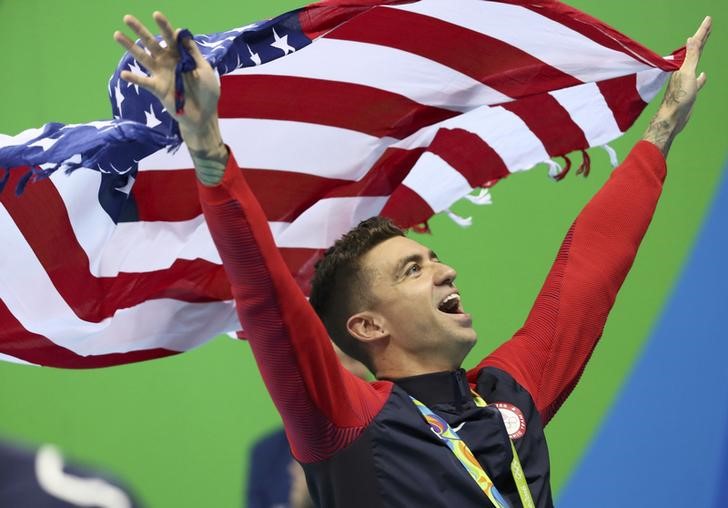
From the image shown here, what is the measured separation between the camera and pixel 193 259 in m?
1.99

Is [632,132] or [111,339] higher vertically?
[632,132]

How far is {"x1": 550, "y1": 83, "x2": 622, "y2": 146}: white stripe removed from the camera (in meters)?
2.14

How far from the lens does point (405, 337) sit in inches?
66.4

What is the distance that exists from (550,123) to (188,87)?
1125 mm

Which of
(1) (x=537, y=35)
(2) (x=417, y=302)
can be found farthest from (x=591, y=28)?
(2) (x=417, y=302)

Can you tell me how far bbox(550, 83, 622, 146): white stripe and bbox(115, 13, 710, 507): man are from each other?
0.13m

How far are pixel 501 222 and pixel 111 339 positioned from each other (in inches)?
55.7

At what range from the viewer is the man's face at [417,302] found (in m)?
1.67

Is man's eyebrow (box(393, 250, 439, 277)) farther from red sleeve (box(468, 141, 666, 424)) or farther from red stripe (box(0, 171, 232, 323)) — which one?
red stripe (box(0, 171, 232, 323))

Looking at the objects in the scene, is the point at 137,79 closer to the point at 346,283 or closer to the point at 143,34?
the point at 143,34

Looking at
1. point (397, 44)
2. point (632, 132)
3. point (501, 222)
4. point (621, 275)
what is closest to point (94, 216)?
point (397, 44)

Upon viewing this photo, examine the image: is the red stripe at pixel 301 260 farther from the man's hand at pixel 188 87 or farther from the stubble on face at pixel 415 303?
the man's hand at pixel 188 87

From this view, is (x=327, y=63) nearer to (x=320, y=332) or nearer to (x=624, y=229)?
(x=624, y=229)

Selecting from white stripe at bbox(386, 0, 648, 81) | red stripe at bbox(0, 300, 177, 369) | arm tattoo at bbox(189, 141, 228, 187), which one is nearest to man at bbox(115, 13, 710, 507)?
arm tattoo at bbox(189, 141, 228, 187)
